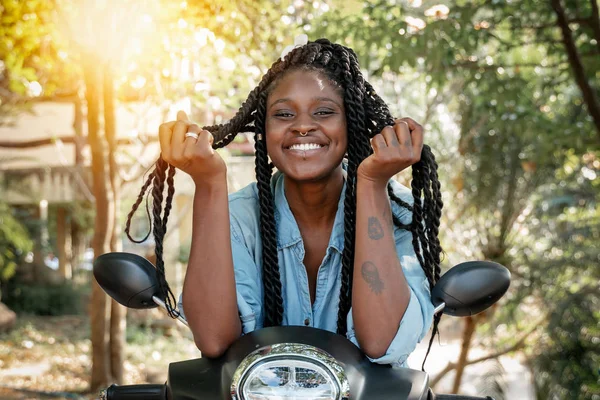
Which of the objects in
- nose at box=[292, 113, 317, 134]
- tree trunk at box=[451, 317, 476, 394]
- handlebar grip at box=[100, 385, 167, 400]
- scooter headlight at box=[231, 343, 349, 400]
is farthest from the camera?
→ tree trunk at box=[451, 317, 476, 394]

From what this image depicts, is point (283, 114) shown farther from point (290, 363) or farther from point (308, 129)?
point (290, 363)

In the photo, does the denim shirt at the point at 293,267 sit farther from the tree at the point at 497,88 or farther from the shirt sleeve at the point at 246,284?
the tree at the point at 497,88

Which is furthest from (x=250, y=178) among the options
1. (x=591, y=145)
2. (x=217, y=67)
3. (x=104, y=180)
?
(x=591, y=145)

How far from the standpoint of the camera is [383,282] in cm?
178

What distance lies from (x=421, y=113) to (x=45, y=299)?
7.36 meters

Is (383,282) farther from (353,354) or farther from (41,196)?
(41,196)

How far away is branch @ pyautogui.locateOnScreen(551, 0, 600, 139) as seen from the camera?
15.7ft

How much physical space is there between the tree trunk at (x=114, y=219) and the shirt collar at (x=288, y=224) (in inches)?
211

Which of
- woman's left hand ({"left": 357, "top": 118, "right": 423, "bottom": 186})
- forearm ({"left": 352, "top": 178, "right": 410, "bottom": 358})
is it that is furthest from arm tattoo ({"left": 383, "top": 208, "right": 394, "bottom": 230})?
woman's left hand ({"left": 357, "top": 118, "right": 423, "bottom": 186})

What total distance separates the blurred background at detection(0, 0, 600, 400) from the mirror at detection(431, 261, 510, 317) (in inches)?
138

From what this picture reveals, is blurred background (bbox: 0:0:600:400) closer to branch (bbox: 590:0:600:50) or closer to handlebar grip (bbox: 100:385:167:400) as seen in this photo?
branch (bbox: 590:0:600:50)

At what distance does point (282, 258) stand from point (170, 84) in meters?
6.62

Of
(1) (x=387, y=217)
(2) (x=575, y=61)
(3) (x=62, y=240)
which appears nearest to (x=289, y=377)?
(1) (x=387, y=217)

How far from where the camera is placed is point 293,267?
217 centimetres
